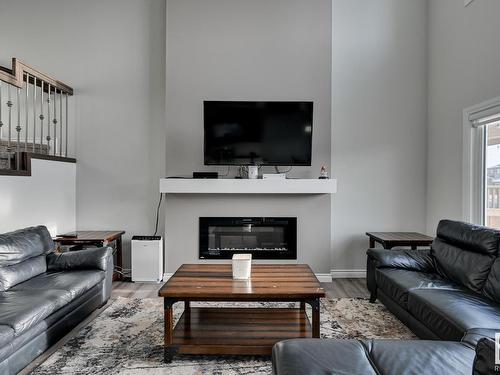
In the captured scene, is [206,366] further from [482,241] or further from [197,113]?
[197,113]

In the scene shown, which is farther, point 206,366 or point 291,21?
point 291,21

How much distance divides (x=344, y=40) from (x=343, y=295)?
3214mm

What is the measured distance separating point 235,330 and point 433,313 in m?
1.37

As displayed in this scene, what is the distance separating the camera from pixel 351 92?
4.71 meters

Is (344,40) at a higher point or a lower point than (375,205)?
higher

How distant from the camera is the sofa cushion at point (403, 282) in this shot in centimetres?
285

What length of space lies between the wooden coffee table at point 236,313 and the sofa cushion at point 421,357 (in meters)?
0.74

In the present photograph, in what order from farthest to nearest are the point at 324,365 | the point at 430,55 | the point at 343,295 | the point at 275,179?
1. the point at 430,55
2. the point at 275,179
3. the point at 343,295
4. the point at 324,365

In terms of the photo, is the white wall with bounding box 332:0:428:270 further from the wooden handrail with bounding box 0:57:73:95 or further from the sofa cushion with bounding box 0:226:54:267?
the wooden handrail with bounding box 0:57:73:95

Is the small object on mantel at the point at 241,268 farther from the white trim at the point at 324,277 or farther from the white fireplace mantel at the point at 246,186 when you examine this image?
the white trim at the point at 324,277

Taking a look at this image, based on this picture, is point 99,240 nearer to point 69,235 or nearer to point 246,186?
point 69,235

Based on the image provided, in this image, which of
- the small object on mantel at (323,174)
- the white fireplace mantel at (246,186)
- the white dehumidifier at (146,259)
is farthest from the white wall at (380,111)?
the white dehumidifier at (146,259)

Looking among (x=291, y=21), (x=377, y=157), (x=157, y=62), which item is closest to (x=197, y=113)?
(x=157, y=62)

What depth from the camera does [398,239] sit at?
161 inches
